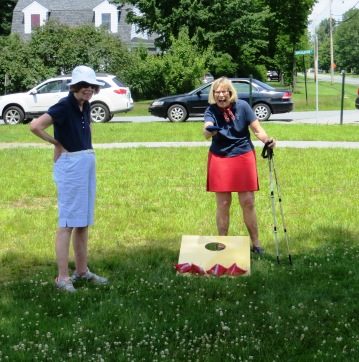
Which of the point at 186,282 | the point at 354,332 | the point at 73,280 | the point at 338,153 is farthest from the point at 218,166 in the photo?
the point at 338,153

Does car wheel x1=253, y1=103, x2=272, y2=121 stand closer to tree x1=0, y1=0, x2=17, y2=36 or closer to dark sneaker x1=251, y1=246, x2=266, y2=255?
dark sneaker x1=251, y1=246, x2=266, y2=255

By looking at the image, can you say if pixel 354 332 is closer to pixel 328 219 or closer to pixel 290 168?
pixel 328 219

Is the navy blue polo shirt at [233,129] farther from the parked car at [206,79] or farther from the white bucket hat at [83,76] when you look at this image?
the parked car at [206,79]

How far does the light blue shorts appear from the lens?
5.75 metres

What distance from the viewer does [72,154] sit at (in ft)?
18.9

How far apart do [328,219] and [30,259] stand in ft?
11.5

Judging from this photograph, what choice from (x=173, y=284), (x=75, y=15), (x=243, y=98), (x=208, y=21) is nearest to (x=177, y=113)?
(x=243, y=98)

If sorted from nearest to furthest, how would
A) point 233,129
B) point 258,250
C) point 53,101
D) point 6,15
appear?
point 233,129 → point 258,250 → point 53,101 → point 6,15

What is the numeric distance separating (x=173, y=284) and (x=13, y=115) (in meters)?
20.2

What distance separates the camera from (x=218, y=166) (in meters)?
6.76

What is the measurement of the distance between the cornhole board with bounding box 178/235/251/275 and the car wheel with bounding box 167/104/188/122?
17764 mm

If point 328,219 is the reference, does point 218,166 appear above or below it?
above

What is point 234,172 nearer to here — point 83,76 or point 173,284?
point 173,284

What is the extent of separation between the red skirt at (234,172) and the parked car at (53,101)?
17943 mm
